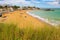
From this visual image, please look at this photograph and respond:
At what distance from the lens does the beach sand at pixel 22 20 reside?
8.29 feet

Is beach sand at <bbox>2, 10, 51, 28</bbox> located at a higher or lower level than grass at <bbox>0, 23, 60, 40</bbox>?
higher

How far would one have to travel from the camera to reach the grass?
244 centimetres

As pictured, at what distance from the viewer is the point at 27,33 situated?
8.11 feet

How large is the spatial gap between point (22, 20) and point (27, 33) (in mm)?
203

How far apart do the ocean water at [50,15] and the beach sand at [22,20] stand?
0.30ft

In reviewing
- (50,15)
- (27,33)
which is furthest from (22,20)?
(50,15)

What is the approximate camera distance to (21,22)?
2537mm

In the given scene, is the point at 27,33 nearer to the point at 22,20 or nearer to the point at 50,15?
the point at 22,20

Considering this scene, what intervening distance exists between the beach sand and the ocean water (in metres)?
0.09

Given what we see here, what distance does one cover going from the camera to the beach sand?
2.53 meters

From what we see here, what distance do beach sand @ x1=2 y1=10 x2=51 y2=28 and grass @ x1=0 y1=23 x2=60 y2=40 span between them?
0.18 feet

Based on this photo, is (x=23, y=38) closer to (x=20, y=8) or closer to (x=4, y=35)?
(x=4, y=35)

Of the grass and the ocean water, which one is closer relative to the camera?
the grass

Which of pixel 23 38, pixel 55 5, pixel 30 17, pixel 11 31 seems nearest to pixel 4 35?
pixel 11 31
